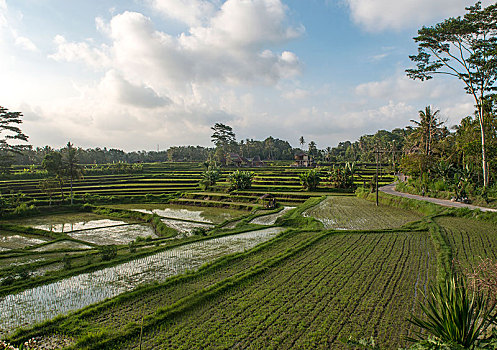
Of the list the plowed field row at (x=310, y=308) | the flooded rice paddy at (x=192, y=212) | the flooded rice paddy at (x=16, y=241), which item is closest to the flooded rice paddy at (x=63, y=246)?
the flooded rice paddy at (x=16, y=241)

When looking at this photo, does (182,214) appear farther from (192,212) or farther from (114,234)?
(114,234)

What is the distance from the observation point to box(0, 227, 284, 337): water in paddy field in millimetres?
6688

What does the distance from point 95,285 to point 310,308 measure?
620cm

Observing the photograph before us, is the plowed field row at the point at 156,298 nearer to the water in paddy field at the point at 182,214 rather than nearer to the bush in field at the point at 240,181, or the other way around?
the water in paddy field at the point at 182,214

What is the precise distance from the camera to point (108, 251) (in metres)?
10.9

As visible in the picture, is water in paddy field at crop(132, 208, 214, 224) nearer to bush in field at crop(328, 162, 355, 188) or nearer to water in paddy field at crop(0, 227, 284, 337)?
water in paddy field at crop(0, 227, 284, 337)

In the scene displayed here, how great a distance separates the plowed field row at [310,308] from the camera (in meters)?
5.14

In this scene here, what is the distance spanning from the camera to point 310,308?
6188mm

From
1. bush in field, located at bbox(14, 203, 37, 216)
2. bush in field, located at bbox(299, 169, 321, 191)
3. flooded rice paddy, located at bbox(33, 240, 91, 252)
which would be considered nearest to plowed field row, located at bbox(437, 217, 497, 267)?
flooded rice paddy, located at bbox(33, 240, 91, 252)

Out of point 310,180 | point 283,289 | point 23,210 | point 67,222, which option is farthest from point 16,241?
point 310,180

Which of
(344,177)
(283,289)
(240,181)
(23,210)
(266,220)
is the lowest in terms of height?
(266,220)

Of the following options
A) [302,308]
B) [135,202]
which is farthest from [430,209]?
[135,202]

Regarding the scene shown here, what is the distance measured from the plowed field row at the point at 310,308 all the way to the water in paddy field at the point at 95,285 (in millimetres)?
2878

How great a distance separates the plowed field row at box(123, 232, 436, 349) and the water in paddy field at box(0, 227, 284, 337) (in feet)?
9.44
